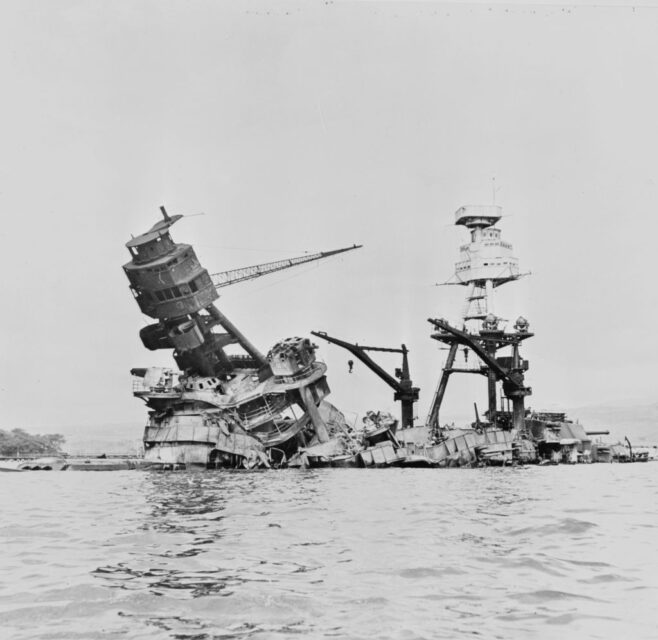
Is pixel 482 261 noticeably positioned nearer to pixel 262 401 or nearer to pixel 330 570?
pixel 262 401

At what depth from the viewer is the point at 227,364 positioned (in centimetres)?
5419

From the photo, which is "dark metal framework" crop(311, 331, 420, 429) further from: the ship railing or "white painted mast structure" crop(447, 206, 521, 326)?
"white painted mast structure" crop(447, 206, 521, 326)

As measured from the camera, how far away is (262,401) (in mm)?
49938

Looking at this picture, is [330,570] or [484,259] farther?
[484,259]

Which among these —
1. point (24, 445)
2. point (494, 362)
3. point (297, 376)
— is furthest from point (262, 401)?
point (24, 445)

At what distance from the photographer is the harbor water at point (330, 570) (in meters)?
8.23

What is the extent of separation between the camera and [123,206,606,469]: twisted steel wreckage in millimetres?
46062

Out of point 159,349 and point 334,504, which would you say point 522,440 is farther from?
point 334,504

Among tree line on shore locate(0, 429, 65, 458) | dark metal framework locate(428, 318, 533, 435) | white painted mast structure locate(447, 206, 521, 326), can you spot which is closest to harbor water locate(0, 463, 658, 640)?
dark metal framework locate(428, 318, 533, 435)

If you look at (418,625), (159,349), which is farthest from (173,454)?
(418,625)

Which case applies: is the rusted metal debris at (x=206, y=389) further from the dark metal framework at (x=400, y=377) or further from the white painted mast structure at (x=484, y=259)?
the white painted mast structure at (x=484, y=259)

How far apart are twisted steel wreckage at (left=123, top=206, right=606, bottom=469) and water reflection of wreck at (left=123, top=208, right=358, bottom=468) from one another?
0.24ft

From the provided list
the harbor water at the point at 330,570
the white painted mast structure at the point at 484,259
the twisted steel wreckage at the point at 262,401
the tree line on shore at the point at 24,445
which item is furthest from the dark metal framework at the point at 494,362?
the tree line on shore at the point at 24,445

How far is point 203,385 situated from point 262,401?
4429mm
